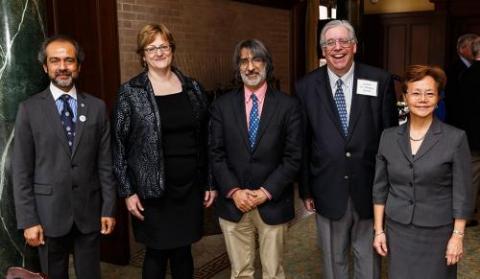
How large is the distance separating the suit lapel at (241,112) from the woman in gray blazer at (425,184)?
649mm

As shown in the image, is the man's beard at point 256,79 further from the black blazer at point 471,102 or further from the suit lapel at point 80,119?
the black blazer at point 471,102

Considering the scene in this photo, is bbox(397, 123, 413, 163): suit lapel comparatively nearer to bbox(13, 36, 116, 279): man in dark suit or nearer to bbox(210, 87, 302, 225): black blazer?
bbox(210, 87, 302, 225): black blazer

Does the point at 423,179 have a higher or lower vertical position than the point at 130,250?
higher

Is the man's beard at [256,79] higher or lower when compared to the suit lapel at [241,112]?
higher

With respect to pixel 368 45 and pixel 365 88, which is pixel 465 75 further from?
pixel 368 45

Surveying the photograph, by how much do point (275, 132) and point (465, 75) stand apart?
8.19ft

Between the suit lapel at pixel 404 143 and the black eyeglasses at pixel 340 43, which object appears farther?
the black eyeglasses at pixel 340 43

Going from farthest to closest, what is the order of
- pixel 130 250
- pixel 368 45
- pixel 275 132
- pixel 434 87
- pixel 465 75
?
pixel 368 45
pixel 465 75
pixel 130 250
pixel 275 132
pixel 434 87

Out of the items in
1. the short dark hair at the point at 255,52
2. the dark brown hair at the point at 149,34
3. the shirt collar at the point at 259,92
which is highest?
the dark brown hair at the point at 149,34

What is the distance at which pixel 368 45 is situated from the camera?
9.01 meters

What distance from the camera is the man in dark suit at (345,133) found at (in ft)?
8.23

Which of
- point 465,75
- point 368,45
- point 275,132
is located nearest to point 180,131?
point 275,132

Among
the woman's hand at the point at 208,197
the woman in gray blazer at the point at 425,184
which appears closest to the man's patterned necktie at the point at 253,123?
the woman's hand at the point at 208,197

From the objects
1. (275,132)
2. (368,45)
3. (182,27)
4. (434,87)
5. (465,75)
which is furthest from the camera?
(368,45)
